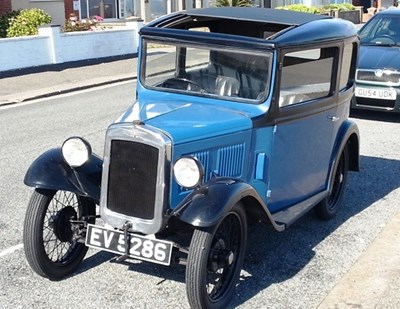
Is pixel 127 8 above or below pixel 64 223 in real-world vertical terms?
below

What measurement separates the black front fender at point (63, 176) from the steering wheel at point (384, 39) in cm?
780

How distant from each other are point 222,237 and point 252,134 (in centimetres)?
82

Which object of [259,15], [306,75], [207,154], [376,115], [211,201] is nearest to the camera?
[211,201]

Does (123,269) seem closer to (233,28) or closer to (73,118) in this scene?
(233,28)

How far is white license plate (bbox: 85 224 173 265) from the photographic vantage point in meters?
4.02

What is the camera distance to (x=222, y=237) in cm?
423

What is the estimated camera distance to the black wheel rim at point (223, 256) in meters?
4.12

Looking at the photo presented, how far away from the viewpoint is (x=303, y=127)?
5133 millimetres

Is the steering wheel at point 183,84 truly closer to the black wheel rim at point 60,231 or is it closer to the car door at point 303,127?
the car door at point 303,127

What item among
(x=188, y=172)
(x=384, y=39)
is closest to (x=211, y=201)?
(x=188, y=172)

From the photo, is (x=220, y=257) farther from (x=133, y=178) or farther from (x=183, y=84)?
(x=183, y=84)

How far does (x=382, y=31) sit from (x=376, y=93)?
1.79 metres

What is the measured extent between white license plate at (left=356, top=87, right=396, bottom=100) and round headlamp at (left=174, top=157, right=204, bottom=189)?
667cm

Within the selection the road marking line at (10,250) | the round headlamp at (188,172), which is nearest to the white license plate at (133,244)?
the round headlamp at (188,172)
